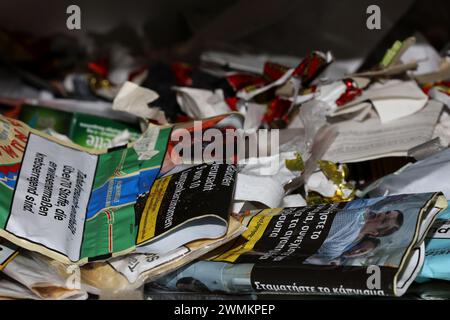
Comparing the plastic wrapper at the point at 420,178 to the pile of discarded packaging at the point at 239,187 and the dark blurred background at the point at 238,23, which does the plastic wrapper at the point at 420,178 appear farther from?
the dark blurred background at the point at 238,23

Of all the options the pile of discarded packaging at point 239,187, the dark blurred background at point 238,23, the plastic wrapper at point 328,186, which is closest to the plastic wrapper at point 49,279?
the pile of discarded packaging at point 239,187

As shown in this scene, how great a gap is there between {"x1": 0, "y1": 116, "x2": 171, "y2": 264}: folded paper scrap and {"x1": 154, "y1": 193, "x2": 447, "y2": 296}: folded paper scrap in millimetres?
77

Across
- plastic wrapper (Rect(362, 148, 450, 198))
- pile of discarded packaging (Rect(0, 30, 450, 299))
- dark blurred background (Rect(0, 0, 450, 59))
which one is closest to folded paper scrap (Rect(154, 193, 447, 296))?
pile of discarded packaging (Rect(0, 30, 450, 299))

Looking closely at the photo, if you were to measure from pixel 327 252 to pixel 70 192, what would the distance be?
0.92 feet

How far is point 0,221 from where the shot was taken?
616 millimetres

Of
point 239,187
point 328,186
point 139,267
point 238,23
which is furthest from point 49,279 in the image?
point 238,23

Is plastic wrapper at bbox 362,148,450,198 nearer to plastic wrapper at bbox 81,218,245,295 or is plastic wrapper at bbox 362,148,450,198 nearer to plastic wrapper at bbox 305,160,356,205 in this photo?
plastic wrapper at bbox 305,160,356,205

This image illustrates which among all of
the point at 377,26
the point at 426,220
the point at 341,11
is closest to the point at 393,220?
the point at 426,220

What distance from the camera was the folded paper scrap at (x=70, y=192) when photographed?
633 millimetres

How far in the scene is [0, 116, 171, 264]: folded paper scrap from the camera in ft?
2.08

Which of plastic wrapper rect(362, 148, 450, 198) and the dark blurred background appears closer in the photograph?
plastic wrapper rect(362, 148, 450, 198)
